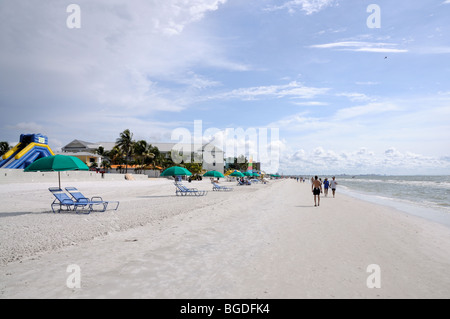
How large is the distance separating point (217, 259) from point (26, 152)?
43222 mm

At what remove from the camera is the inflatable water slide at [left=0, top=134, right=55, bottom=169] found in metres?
37.3

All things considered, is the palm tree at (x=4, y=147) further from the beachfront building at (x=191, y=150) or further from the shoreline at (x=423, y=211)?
the shoreline at (x=423, y=211)

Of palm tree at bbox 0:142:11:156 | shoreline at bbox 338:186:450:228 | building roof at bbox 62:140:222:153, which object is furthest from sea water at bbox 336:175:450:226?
palm tree at bbox 0:142:11:156

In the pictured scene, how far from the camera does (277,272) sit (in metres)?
4.75

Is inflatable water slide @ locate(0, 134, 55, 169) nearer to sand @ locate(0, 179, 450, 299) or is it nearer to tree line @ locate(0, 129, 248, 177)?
tree line @ locate(0, 129, 248, 177)

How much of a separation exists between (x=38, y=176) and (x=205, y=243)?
28232 millimetres

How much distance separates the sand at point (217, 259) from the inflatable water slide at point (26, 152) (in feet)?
113

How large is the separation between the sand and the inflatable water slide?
34526 mm

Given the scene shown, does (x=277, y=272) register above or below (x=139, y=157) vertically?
below

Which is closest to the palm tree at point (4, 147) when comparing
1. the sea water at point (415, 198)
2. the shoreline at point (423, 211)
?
the sea water at point (415, 198)
